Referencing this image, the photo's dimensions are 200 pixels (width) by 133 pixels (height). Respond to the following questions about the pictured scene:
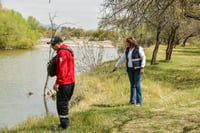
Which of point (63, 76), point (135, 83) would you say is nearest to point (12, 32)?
point (135, 83)

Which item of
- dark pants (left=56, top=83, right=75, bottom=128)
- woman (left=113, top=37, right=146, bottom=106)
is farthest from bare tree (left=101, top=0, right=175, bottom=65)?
dark pants (left=56, top=83, right=75, bottom=128)

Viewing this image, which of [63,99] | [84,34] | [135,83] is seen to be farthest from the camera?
[84,34]

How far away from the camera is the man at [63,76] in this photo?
5172 mm

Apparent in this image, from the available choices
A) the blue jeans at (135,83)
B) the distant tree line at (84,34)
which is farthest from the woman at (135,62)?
the distant tree line at (84,34)

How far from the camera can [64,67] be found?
5.15 meters

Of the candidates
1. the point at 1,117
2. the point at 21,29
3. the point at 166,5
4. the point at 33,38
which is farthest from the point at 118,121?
the point at 33,38

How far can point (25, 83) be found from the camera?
824 inches

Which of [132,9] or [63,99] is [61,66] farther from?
[132,9]

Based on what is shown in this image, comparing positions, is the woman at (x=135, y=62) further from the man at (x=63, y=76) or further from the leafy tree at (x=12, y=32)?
the leafy tree at (x=12, y=32)

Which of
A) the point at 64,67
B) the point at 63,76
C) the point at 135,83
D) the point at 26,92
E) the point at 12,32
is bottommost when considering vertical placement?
the point at 26,92

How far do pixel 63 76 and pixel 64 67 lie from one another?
17cm

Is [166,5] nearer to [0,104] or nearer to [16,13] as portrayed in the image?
[0,104]

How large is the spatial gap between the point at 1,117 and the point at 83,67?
6.28 meters

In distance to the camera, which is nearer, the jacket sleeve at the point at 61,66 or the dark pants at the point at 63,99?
the jacket sleeve at the point at 61,66
